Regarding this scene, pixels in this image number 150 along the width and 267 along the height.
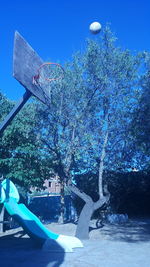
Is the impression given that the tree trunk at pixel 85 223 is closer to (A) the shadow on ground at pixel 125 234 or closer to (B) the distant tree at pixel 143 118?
(A) the shadow on ground at pixel 125 234

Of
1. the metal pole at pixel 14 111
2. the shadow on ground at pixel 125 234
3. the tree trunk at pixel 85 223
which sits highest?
the metal pole at pixel 14 111

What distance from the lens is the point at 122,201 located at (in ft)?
63.2

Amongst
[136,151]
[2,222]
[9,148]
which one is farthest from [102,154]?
[2,222]

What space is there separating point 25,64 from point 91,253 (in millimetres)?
6027

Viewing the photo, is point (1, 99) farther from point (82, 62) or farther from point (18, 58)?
point (18, 58)

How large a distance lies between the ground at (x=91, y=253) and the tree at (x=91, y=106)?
7.00ft

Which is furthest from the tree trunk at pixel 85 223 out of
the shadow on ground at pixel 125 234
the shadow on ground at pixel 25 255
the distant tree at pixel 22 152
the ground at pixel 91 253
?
the distant tree at pixel 22 152

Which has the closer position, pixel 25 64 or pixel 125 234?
pixel 25 64

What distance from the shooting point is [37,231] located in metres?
9.26

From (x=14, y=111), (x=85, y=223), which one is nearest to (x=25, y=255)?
(x=85, y=223)

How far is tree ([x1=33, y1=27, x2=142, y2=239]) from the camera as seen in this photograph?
39.1 ft

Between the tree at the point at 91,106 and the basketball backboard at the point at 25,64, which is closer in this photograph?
the basketball backboard at the point at 25,64

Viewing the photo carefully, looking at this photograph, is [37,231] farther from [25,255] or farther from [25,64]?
[25,64]

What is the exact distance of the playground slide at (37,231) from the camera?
28.1 ft
